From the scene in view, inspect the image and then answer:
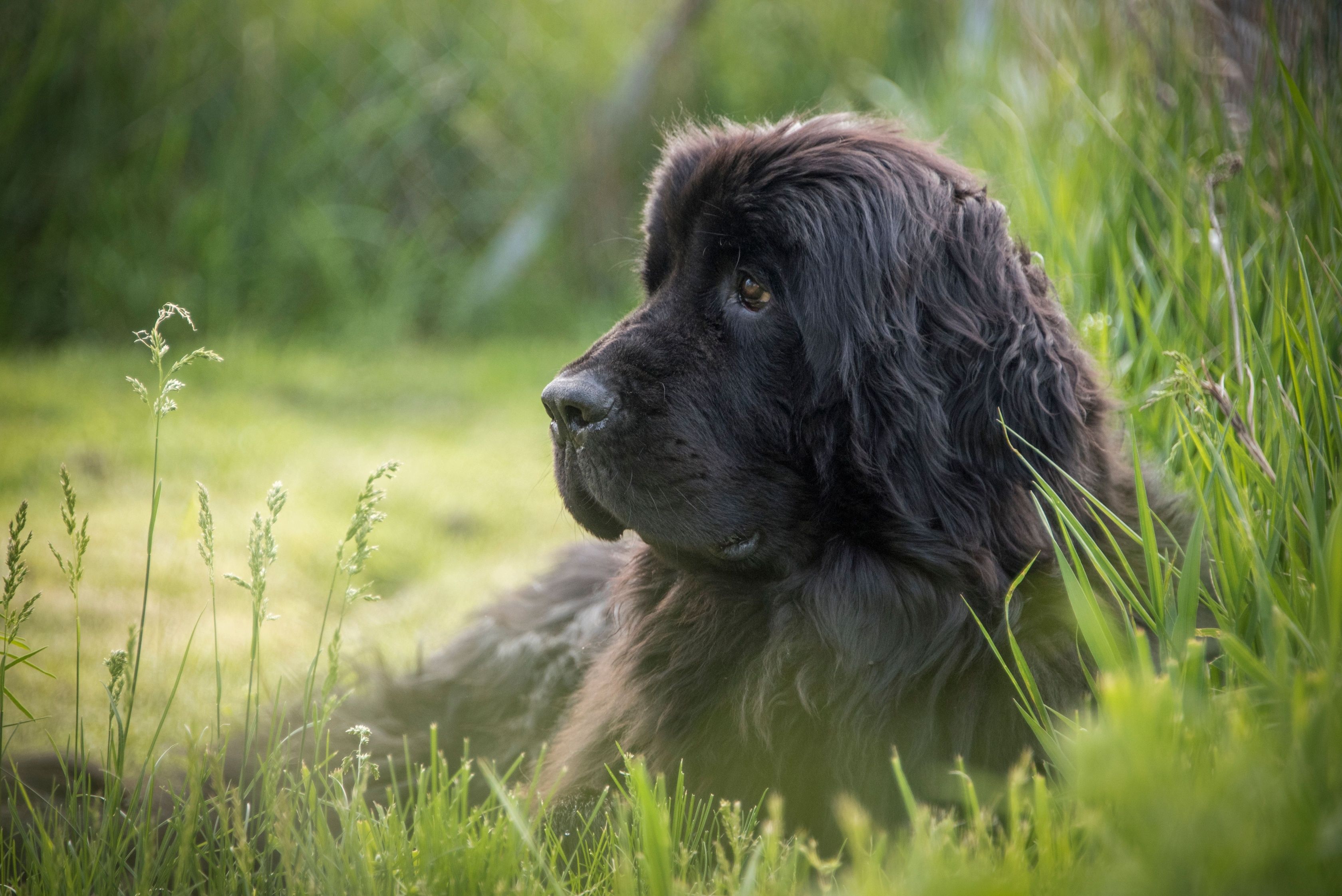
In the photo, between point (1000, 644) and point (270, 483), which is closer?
point (1000, 644)

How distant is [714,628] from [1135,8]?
299 centimetres

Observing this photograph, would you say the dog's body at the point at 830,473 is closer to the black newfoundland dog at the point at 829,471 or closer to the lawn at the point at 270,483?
the black newfoundland dog at the point at 829,471

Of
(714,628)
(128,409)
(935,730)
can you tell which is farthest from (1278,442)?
(128,409)

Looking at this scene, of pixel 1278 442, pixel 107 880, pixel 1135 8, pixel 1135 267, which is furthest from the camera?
pixel 1135 8

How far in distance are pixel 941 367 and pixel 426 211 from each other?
566cm

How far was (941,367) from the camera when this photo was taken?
196 centimetres

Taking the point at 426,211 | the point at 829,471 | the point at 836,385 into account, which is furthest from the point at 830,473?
the point at 426,211

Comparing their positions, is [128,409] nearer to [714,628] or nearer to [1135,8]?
[714,628]

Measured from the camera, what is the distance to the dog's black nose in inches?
78.2

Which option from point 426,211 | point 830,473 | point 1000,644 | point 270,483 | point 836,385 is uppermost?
point 426,211

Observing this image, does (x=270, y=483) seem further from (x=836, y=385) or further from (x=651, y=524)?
(x=836, y=385)

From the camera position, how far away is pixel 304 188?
6426mm

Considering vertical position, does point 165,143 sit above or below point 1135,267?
above

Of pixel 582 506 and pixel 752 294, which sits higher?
pixel 752 294
